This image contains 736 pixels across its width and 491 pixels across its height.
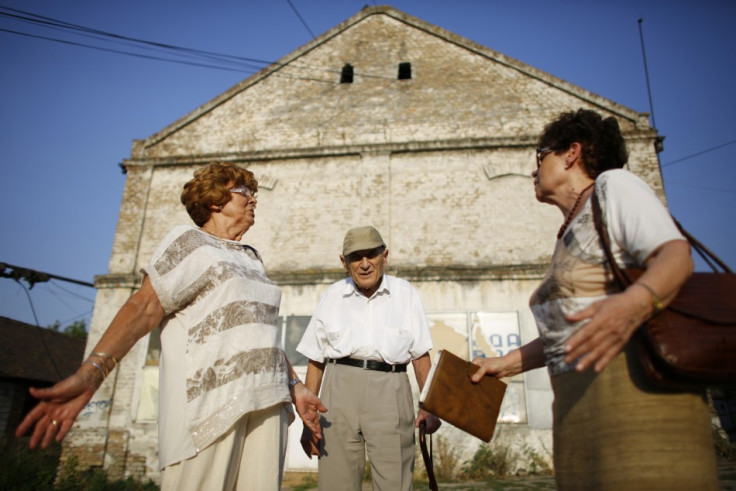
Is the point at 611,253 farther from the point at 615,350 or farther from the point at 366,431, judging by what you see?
the point at 366,431

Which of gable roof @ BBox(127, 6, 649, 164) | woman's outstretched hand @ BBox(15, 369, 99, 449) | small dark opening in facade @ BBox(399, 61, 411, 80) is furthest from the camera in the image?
small dark opening in facade @ BBox(399, 61, 411, 80)

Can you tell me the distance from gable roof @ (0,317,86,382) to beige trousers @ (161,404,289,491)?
787 inches

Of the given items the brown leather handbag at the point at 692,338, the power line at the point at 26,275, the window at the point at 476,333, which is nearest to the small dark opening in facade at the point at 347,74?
the window at the point at 476,333

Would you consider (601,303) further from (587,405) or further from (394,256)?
(394,256)

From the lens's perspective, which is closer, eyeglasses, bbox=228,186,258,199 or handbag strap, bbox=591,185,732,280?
handbag strap, bbox=591,185,732,280

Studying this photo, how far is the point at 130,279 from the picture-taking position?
11008mm

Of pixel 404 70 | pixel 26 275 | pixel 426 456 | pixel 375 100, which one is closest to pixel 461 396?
pixel 426 456

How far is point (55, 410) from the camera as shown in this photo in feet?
5.47

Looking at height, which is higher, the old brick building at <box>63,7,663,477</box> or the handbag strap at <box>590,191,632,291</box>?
the old brick building at <box>63,7,663,477</box>

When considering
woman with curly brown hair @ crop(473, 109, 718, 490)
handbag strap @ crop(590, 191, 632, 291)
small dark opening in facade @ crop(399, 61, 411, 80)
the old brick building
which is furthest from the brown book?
small dark opening in facade @ crop(399, 61, 411, 80)

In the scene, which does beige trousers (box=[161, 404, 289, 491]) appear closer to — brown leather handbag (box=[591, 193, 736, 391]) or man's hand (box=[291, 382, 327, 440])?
man's hand (box=[291, 382, 327, 440])

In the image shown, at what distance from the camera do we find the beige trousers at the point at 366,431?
301cm

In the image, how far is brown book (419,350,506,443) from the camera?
7.13 ft

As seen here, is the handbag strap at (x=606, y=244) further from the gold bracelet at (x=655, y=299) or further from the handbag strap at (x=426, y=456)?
the handbag strap at (x=426, y=456)
